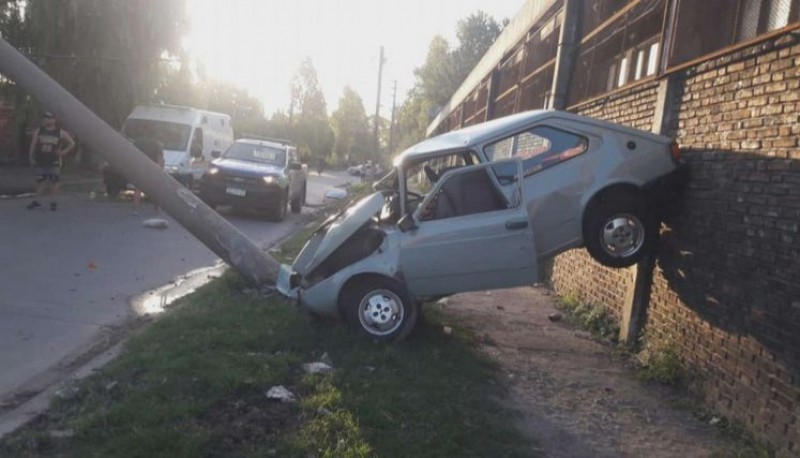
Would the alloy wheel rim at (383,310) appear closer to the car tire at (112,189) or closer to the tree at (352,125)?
the car tire at (112,189)

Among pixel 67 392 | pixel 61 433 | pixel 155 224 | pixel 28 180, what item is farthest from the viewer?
pixel 28 180

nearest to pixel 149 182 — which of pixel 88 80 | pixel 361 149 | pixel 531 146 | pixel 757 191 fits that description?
pixel 531 146

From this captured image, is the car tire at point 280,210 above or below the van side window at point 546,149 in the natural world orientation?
below

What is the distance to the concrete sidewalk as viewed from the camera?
817 inches

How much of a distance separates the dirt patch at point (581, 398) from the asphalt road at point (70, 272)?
3.69 m

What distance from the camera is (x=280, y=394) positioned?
5570 mm

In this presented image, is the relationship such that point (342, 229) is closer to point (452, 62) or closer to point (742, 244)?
point (742, 244)

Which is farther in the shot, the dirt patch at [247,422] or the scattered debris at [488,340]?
the scattered debris at [488,340]

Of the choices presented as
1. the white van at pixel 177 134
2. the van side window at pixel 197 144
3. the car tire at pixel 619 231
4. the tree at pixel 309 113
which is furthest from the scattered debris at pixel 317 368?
the tree at pixel 309 113

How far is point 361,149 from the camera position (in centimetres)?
10094

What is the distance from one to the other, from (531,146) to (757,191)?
2.40 m

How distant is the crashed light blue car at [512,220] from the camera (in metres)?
7.07

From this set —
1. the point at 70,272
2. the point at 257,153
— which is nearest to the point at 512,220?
the point at 70,272

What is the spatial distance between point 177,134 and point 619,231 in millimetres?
16235
